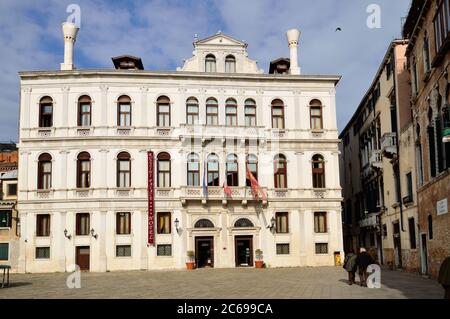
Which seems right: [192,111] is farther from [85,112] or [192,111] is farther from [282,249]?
[282,249]

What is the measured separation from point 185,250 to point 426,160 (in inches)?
757

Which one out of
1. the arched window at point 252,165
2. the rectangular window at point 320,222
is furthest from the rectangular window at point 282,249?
the arched window at point 252,165

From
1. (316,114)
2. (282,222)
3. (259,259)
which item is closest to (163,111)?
(316,114)

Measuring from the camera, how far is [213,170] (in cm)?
3991

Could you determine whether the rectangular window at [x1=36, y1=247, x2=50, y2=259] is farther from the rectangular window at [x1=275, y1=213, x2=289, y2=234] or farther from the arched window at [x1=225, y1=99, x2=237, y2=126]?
the rectangular window at [x1=275, y1=213, x2=289, y2=234]

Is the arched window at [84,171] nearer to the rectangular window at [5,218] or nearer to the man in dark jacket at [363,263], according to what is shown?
the rectangular window at [5,218]

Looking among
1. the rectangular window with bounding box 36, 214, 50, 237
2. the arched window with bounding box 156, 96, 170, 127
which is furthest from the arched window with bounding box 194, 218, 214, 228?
the rectangular window with bounding box 36, 214, 50, 237

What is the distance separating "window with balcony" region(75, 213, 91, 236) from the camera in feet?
127

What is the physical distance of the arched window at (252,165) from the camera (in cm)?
4025

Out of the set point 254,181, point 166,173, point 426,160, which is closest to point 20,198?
point 166,173

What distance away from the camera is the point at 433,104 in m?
23.3

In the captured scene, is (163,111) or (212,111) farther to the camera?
(212,111)

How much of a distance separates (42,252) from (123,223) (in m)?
5.98

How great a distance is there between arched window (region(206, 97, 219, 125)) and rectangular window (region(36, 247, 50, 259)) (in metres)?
14.6
